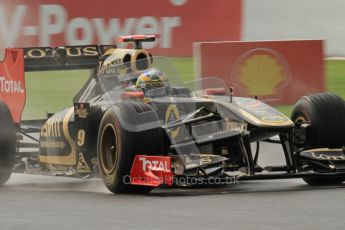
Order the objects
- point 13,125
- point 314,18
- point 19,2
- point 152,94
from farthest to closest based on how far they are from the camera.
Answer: point 314,18 < point 19,2 < point 13,125 < point 152,94

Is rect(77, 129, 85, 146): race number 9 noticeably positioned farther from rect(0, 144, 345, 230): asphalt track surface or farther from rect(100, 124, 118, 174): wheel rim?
rect(100, 124, 118, 174): wheel rim

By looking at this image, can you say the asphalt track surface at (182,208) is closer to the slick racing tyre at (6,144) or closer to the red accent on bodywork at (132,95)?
the slick racing tyre at (6,144)

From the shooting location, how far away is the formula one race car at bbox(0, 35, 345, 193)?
819 cm

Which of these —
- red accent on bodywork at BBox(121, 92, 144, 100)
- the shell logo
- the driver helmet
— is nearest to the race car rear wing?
the driver helmet

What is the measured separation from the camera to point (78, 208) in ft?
25.1

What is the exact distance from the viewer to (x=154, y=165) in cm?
809

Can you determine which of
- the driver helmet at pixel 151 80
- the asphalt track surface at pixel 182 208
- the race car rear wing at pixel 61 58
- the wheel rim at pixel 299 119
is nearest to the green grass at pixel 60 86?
the race car rear wing at pixel 61 58

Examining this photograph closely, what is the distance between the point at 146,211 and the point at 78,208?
2.04ft

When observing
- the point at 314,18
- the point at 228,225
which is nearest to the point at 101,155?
the point at 228,225

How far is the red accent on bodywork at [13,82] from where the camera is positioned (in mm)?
9969

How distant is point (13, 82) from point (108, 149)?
196cm

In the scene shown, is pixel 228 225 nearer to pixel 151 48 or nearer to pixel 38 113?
pixel 38 113

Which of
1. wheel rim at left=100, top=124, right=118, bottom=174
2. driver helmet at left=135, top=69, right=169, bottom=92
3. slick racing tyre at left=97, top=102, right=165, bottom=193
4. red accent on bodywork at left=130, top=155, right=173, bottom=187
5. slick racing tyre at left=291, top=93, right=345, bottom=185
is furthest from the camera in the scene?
driver helmet at left=135, top=69, right=169, bottom=92

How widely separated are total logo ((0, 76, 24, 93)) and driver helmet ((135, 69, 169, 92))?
4.78ft
